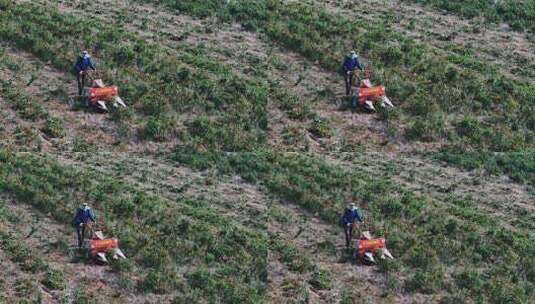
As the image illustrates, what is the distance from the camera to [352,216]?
43500 mm

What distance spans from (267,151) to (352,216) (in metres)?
8.55

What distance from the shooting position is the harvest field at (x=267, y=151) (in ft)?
141

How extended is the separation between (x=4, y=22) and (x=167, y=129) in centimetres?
1056

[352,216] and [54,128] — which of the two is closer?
[352,216]

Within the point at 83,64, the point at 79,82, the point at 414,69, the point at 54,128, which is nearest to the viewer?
the point at 83,64

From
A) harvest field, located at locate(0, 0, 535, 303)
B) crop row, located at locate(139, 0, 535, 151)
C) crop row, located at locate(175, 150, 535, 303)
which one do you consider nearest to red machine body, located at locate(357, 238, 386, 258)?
harvest field, located at locate(0, 0, 535, 303)

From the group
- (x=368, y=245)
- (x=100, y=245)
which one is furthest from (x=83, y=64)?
(x=368, y=245)

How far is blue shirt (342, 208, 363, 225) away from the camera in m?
43.4

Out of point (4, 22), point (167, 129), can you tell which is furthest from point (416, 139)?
point (4, 22)

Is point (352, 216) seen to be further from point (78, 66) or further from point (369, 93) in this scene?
point (78, 66)

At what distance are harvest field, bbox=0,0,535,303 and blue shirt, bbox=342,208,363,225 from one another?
1492 millimetres

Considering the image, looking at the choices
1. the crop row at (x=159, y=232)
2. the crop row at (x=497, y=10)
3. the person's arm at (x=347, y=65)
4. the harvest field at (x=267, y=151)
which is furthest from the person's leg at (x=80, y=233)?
the crop row at (x=497, y=10)

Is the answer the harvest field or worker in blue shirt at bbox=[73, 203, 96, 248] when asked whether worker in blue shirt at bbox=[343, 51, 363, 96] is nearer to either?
the harvest field

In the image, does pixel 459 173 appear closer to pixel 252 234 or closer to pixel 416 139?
pixel 416 139
